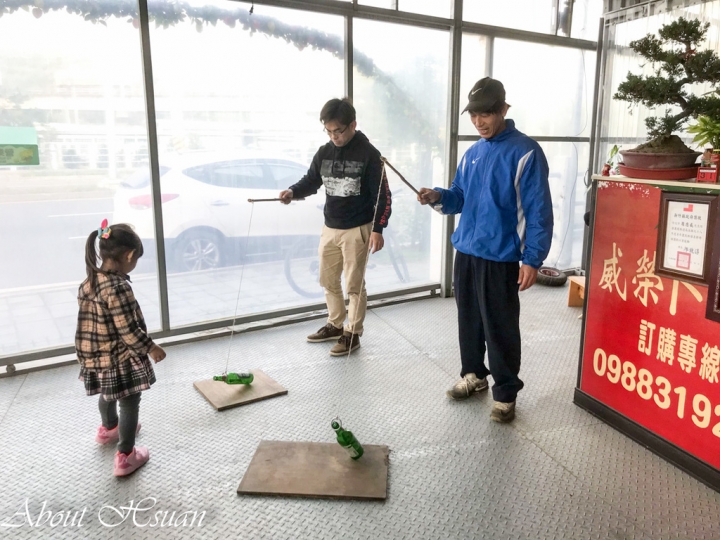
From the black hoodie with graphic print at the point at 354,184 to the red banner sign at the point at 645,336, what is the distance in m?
1.11

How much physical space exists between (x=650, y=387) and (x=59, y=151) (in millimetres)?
3039

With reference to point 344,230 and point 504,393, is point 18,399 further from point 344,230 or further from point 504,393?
point 504,393

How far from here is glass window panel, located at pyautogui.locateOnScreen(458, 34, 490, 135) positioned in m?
4.12

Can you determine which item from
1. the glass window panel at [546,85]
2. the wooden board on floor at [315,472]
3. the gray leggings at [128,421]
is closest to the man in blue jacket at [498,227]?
the wooden board on floor at [315,472]

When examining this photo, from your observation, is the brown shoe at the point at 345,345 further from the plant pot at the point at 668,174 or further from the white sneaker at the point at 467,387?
the plant pot at the point at 668,174

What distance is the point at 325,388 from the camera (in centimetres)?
280

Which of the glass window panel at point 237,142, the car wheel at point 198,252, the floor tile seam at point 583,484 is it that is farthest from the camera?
the car wheel at point 198,252

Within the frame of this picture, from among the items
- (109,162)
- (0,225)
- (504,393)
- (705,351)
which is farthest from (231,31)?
(705,351)

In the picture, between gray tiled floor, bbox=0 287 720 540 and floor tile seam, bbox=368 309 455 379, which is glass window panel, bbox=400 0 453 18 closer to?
floor tile seam, bbox=368 309 455 379

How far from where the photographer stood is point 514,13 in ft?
14.2

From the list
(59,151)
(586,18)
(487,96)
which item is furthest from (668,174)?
(586,18)

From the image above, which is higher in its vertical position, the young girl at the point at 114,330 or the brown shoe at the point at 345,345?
the young girl at the point at 114,330

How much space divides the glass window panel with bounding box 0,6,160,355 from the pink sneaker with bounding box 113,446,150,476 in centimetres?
130

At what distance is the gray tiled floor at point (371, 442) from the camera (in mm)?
1822
